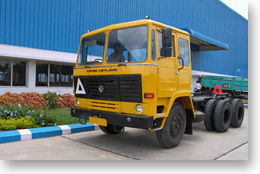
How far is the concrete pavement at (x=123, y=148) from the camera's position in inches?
176

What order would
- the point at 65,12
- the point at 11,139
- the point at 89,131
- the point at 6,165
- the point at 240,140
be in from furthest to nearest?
the point at 65,12 < the point at 89,131 < the point at 240,140 < the point at 11,139 < the point at 6,165

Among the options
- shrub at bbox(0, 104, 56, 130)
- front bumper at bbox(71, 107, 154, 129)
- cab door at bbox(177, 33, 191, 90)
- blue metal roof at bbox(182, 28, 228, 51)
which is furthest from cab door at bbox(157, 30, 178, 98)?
blue metal roof at bbox(182, 28, 228, 51)

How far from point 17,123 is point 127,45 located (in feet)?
11.9

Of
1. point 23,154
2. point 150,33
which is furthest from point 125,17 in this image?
point 23,154

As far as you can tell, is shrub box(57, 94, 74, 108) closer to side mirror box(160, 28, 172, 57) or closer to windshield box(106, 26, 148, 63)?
windshield box(106, 26, 148, 63)

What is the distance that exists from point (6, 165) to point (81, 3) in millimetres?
9465

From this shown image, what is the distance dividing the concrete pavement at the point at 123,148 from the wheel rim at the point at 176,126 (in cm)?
36

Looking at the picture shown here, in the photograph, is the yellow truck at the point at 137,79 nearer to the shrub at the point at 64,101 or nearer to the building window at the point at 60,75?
the shrub at the point at 64,101

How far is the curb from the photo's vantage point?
5.10 meters

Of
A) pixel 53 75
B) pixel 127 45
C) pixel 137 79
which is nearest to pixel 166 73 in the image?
pixel 137 79

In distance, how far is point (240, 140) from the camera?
241 inches

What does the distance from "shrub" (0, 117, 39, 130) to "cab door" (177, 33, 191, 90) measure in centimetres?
406

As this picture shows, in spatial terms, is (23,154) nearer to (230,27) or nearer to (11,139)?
(11,139)

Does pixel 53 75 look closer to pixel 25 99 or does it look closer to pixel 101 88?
pixel 25 99
